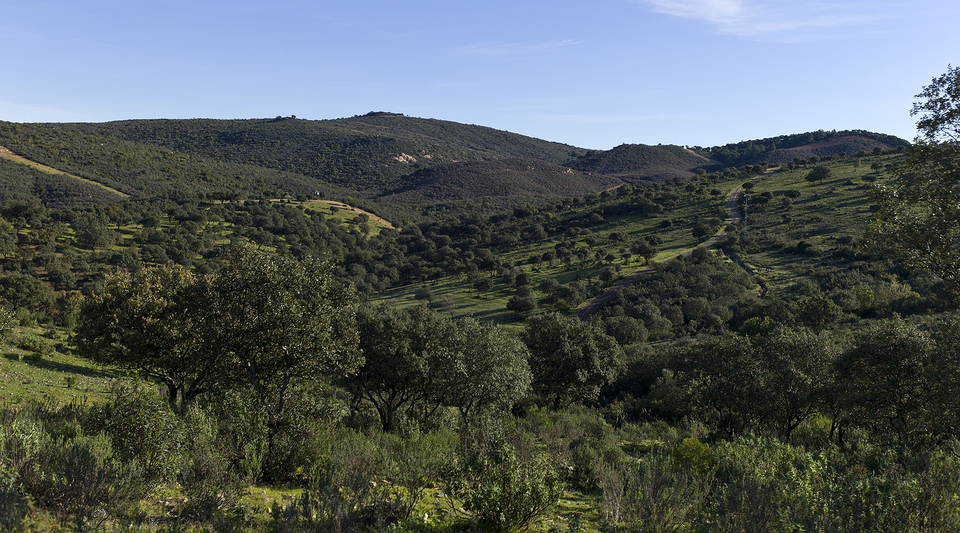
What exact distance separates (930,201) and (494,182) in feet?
535

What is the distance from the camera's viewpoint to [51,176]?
9625cm

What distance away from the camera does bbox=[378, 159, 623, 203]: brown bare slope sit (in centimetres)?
16325

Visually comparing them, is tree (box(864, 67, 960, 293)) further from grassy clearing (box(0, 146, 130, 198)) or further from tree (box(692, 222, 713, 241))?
grassy clearing (box(0, 146, 130, 198))

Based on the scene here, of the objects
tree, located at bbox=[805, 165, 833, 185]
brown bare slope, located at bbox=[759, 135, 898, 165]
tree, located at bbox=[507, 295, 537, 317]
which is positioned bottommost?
tree, located at bbox=[507, 295, 537, 317]

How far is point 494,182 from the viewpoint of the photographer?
172m

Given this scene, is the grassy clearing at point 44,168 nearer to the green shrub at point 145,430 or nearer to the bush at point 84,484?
the green shrub at point 145,430

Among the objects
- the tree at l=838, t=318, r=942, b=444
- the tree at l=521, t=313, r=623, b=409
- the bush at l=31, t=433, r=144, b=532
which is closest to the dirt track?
the tree at l=521, t=313, r=623, b=409

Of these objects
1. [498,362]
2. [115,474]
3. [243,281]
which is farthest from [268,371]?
[498,362]

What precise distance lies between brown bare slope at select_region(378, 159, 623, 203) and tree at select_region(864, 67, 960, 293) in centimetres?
14899

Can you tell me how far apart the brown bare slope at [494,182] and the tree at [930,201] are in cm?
14899

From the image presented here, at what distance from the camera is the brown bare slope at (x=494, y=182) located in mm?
163250

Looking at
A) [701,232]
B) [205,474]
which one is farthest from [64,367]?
[701,232]

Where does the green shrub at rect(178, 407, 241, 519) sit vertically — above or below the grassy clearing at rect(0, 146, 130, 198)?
below

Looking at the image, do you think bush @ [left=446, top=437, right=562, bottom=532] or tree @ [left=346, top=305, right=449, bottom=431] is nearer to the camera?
bush @ [left=446, top=437, right=562, bottom=532]
